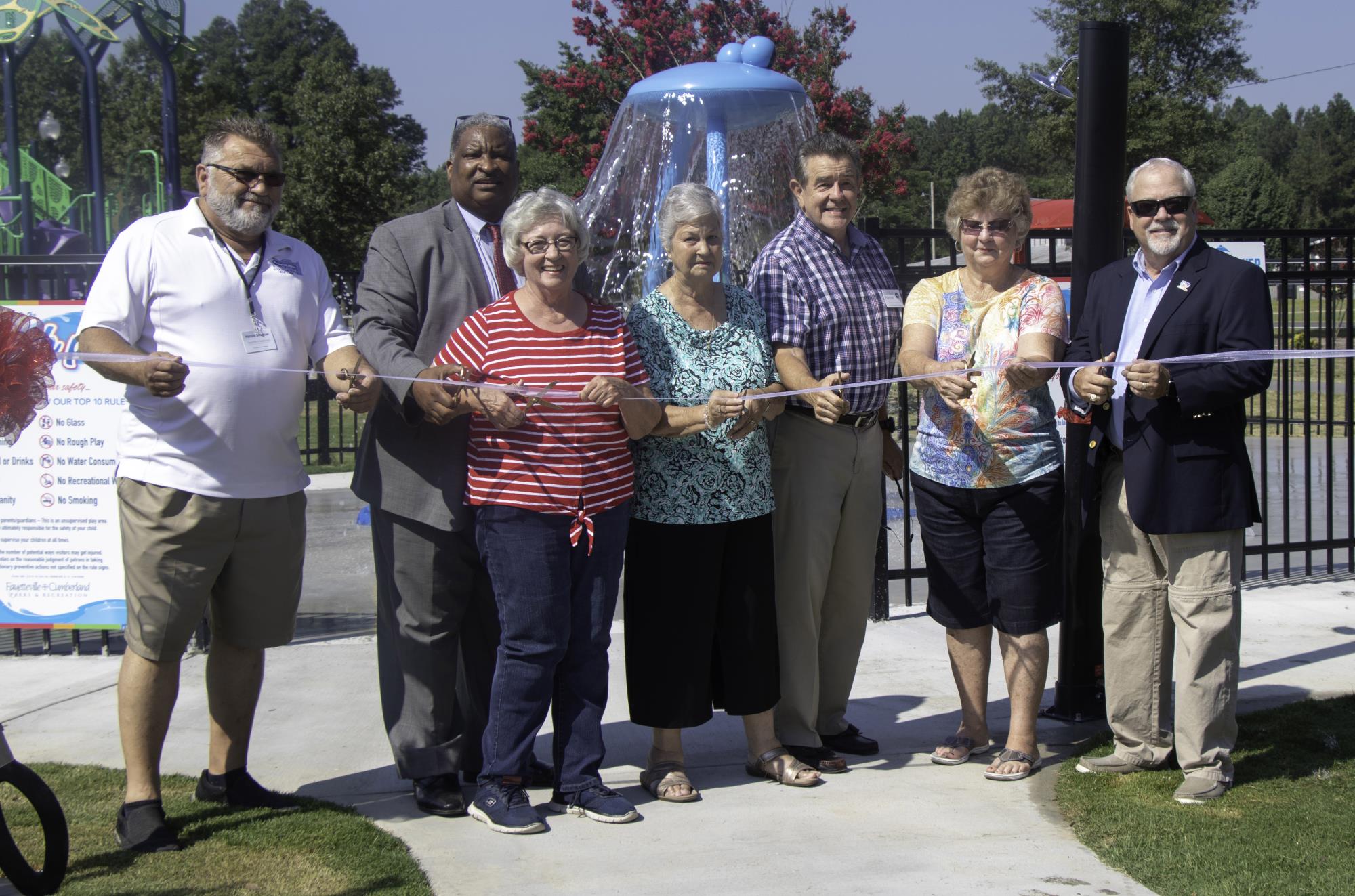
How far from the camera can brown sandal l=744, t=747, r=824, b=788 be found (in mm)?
4051

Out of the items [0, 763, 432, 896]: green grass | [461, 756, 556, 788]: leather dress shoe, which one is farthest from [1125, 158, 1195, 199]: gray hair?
[0, 763, 432, 896]: green grass

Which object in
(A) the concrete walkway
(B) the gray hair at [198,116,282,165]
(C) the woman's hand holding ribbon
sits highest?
(B) the gray hair at [198,116,282,165]

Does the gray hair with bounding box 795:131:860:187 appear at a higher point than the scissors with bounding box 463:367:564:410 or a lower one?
higher

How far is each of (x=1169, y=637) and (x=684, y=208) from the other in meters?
2.21

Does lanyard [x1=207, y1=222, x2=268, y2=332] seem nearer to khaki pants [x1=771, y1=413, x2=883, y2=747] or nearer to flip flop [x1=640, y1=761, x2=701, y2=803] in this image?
khaki pants [x1=771, y1=413, x2=883, y2=747]

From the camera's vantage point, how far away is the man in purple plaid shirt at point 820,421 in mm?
4141

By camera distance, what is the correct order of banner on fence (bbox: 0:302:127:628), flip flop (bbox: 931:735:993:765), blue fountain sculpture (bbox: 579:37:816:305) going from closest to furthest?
flip flop (bbox: 931:735:993:765) < banner on fence (bbox: 0:302:127:628) < blue fountain sculpture (bbox: 579:37:816:305)

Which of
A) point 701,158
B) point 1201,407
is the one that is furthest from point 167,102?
point 1201,407

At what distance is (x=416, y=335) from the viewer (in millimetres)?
3869

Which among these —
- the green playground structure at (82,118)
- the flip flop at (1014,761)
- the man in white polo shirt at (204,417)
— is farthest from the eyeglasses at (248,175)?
the green playground structure at (82,118)

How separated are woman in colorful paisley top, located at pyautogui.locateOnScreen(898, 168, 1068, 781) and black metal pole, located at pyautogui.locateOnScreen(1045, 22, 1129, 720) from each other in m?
0.46

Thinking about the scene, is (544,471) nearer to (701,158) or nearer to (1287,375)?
(701,158)

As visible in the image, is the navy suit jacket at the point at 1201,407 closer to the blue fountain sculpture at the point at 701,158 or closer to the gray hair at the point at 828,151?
the gray hair at the point at 828,151

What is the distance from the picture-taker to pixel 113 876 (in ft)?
10.9
